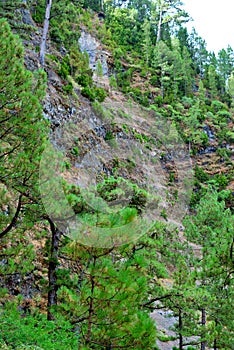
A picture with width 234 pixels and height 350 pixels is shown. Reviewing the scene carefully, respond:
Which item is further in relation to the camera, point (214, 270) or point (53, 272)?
point (53, 272)

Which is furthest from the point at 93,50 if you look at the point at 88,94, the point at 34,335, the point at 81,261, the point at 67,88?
the point at 34,335

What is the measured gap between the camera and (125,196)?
6598 mm

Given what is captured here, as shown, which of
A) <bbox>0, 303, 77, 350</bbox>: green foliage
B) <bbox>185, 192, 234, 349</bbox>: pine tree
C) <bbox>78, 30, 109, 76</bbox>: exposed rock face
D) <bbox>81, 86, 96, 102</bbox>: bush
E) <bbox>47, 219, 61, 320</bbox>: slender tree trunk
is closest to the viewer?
<bbox>0, 303, 77, 350</bbox>: green foliage

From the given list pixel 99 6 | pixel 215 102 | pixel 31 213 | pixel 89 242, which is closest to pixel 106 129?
pixel 31 213

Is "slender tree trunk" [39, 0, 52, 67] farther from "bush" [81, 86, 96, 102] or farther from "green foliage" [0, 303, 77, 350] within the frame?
"green foliage" [0, 303, 77, 350]

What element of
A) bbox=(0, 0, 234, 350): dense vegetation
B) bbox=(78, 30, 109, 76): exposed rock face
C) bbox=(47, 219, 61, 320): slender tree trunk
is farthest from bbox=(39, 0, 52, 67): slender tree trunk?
bbox=(78, 30, 109, 76): exposed rock face

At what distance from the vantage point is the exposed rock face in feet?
112

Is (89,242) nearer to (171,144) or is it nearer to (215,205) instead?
(215,205)

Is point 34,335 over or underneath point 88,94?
underneath

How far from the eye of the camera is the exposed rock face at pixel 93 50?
112 feet

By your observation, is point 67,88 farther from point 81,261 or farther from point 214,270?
point 214,270

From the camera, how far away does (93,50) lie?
35000 mm

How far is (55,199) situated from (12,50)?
242 centimetres

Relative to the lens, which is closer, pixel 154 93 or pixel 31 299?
pixel 31 299
